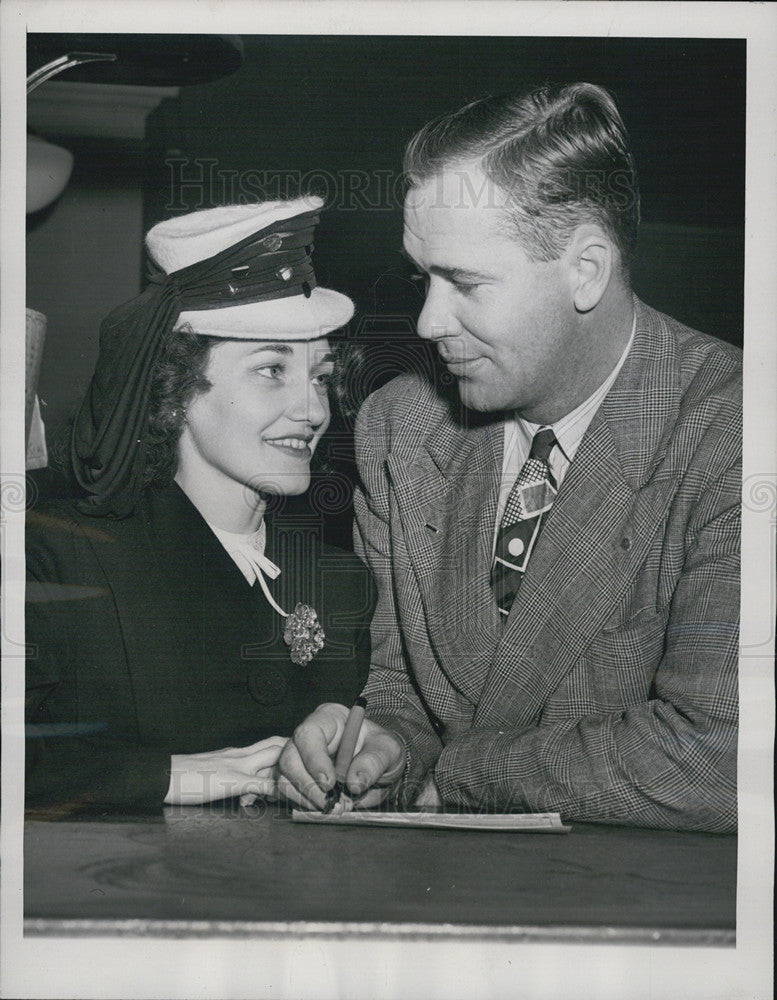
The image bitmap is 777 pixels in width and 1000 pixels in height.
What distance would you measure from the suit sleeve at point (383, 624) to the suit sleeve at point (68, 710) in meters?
0.54

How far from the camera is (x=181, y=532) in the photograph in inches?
105

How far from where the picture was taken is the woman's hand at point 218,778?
264 centimetres

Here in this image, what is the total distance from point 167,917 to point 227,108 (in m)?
1.89

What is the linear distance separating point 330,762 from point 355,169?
1413 millimetres

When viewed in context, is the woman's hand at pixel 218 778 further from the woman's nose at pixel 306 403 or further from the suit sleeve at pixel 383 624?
the woman's nose at pixel 306 403

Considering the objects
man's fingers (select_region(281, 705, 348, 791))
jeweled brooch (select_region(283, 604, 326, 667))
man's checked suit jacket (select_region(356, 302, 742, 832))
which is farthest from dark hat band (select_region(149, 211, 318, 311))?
man's fingers (select_region(281, 705, 348, 791))

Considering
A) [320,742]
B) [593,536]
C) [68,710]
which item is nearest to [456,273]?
[593,536]

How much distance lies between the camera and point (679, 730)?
2.56m

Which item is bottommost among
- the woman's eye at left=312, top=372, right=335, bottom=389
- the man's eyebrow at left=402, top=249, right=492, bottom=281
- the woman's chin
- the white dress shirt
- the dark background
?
the woman's chin

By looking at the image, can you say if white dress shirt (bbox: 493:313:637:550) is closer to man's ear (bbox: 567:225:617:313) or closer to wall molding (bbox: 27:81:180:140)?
man's ear (bbox: 567:225:617:313)

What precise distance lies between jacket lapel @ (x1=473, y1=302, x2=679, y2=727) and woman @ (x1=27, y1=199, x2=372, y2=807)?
0.40 metres

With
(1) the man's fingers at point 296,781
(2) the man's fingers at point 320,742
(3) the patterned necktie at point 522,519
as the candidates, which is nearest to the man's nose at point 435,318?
(3) the patterned necktie at point 522,519

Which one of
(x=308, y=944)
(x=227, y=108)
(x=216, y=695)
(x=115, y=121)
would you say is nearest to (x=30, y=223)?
(x=115, y=121)

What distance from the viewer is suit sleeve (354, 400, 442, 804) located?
266cm
